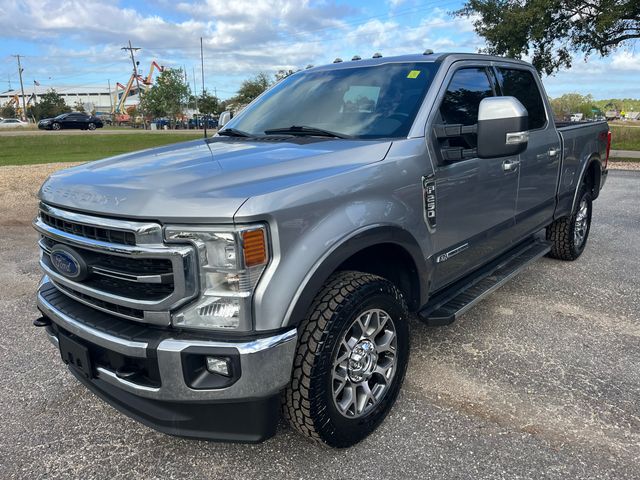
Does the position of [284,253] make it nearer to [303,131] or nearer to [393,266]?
[393,266]

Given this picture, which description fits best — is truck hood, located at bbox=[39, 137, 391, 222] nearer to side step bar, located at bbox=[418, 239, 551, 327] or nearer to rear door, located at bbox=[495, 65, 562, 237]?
side step bar, located at bbox=[418, 239, 551, 327]

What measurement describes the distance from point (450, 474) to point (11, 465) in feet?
6.85

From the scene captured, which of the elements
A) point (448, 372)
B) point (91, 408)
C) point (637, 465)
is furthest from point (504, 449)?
point (91, 408)

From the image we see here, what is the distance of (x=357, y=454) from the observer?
8.28 ft

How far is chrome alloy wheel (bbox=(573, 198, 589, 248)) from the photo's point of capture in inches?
217

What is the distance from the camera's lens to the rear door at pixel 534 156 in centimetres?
407

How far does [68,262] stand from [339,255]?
1223 millimetres

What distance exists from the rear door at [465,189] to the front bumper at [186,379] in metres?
1.36

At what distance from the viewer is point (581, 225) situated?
18.8 feet

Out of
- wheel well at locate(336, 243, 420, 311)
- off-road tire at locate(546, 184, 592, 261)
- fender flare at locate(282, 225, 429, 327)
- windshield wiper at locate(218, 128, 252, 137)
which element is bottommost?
off-road tire at locate(546, 184, 592, 261)

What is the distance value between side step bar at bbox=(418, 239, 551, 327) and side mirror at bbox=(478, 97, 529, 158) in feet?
3.14

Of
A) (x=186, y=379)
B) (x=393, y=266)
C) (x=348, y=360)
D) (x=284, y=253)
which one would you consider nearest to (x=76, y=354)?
(x=186, y=379)

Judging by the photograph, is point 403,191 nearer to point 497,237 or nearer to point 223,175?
point 223,175

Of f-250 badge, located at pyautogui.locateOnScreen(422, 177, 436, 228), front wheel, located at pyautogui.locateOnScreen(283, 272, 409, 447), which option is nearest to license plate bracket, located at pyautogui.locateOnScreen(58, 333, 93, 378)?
front wheel, located at pyautogui.locateOnScreen(283, 272, 409, 447)
